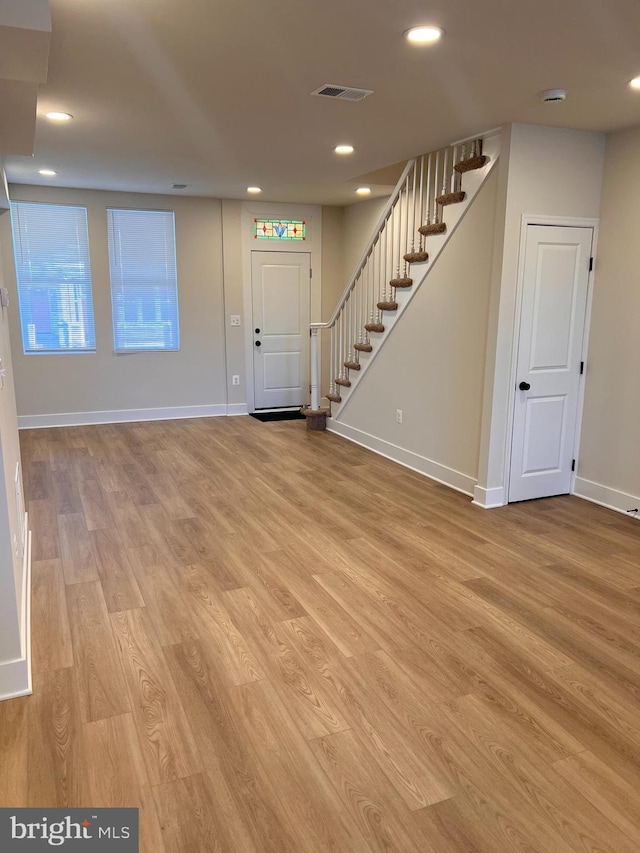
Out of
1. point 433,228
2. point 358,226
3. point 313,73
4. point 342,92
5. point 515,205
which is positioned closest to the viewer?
point 313,73

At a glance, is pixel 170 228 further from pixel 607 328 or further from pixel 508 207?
pixel 607 328

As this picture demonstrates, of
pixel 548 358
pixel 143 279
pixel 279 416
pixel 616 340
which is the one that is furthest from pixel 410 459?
pixel 143 279

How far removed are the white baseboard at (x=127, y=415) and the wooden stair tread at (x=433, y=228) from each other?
3.63 m

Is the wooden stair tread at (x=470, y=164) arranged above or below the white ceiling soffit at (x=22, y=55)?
above

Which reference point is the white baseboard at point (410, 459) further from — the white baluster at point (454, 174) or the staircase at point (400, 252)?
the white baluster at point (454, 174)

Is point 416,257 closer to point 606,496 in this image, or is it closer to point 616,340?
point 616,340

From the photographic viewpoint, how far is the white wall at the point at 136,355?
659 centimetres

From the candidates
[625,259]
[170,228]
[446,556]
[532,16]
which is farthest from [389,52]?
[170,228]

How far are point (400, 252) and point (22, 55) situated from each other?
13.6 feet

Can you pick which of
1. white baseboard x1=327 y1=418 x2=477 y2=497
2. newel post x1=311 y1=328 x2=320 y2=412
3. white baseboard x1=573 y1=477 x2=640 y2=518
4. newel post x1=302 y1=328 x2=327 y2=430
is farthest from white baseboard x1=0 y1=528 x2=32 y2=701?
newel post x1=311 y1=328 x2=320 y2=412

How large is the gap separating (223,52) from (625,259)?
2.94 m

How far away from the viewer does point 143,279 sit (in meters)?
6.96

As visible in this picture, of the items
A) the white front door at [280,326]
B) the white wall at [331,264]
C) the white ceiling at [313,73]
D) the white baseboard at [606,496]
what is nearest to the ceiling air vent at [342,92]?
the white ceiling at [313,73]

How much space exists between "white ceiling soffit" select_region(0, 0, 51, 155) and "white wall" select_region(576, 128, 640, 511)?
12.0ft
